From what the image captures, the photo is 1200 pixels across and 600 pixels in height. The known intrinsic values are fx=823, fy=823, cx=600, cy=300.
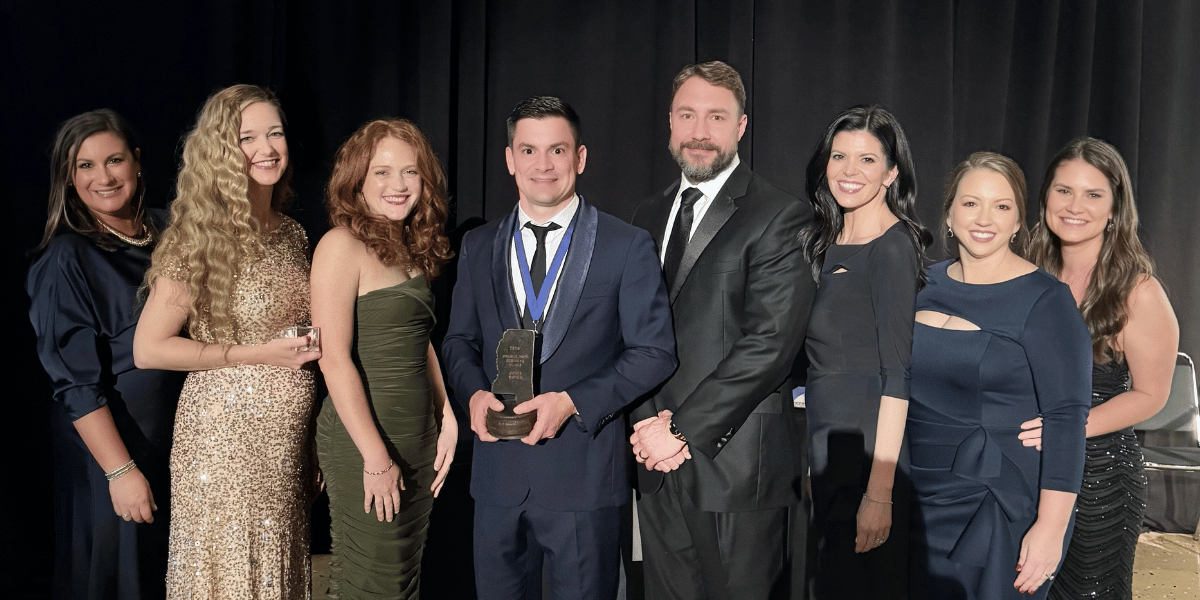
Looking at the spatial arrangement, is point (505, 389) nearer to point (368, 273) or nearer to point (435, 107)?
point (368, 273)

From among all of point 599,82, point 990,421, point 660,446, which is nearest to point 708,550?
point 660,446

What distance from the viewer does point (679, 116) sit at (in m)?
2.45

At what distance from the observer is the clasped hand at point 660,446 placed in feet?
7.63

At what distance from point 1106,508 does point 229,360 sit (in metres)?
2.57

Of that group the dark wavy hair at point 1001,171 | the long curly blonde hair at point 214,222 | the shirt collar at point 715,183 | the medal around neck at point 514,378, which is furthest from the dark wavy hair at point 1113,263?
the long curly blonde hair at point 214,222

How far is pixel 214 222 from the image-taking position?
233cm

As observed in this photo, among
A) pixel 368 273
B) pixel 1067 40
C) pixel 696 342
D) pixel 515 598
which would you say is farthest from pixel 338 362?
pixel 1067 40

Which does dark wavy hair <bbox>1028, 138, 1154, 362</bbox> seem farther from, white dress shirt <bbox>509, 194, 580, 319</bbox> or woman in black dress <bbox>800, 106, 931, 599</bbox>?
white dress shirt <bbox>509, 194, 580, 319</bbox>

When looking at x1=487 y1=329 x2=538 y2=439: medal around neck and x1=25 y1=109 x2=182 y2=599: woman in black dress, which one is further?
x1=25 y1=109 x2=182 y2=599: woman in black dress

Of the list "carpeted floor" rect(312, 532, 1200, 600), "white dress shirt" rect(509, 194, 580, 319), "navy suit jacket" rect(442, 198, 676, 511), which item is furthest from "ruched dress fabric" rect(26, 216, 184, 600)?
"white dress shirt" rect(509, 194, 580, 319)

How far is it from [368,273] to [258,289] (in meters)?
0.31

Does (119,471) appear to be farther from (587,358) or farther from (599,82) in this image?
(599,82)

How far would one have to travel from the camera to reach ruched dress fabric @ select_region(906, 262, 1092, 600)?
2.10 metres

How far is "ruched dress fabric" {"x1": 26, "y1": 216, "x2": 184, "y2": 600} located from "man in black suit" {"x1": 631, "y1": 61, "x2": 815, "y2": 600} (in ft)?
5.15
